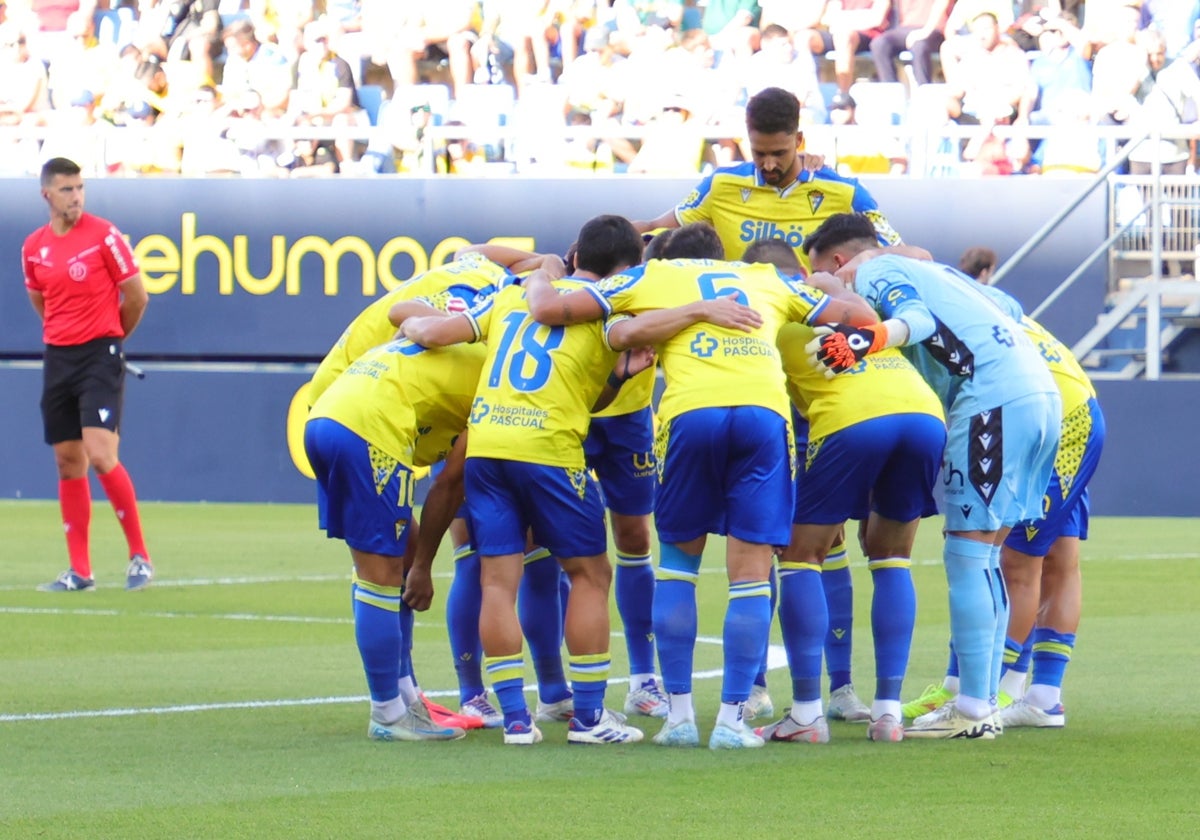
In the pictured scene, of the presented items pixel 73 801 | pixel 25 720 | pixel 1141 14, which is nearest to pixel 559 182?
pixel 1141 14

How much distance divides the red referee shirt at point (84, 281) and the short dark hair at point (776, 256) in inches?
209

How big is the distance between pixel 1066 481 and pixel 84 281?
245 inches

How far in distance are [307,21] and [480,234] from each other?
3953 mm

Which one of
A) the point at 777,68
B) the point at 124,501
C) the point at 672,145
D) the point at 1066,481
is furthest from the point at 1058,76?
the point at 1066,481

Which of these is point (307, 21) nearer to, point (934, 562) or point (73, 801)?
point (934, 562)

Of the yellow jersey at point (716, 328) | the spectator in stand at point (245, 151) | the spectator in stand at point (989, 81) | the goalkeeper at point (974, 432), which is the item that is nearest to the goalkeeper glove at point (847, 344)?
the goalkeeper at point (974, 432)

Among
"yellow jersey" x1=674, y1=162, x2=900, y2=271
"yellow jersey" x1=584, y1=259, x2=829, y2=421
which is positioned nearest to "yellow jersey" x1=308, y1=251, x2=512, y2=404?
"yellow jersey" x1=584, y1=259, x2=829, y2=421

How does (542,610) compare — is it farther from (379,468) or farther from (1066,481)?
(1066,481)

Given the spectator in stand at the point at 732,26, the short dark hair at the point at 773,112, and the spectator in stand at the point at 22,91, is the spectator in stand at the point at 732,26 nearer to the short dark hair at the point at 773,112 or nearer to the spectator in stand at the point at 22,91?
the spectator in stand at the point at 22,91

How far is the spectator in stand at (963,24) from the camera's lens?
1822 cm

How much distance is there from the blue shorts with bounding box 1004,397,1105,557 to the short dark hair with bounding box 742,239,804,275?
1.04m

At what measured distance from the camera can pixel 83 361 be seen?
1115cm

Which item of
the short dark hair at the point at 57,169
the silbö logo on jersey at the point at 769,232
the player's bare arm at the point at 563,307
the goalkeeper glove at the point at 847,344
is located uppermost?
the short dark hair at the point at 57,169

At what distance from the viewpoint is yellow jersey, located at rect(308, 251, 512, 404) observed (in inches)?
266
